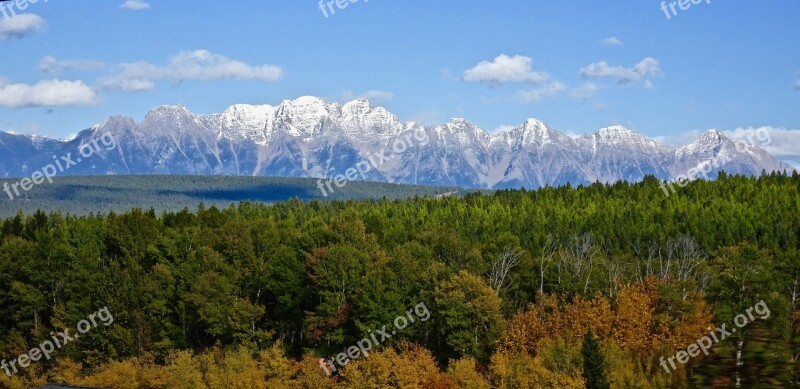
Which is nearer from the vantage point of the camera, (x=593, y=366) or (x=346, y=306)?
(x=593, y=366)

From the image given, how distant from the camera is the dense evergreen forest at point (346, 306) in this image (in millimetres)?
82500

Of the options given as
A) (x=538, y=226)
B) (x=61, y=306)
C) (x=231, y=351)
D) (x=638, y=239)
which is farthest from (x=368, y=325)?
(x=538, y=226)

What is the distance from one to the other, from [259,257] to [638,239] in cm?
6536

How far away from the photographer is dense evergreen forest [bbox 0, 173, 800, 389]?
271 ft

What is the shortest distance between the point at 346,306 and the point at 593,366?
30.1 meters

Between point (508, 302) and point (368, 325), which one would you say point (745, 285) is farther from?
point (368, 325)

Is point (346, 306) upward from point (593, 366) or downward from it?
upward

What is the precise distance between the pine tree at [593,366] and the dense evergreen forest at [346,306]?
11 cm

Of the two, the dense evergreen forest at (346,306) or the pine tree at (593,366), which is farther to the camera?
the dense evergreen forest at (346,306)

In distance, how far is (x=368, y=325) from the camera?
92.9 meters

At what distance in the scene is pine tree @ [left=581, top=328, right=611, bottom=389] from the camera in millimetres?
74562

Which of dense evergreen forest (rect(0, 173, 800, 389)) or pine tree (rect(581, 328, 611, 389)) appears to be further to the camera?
dense evergreen forest (rect(0, 173, 800, 389))

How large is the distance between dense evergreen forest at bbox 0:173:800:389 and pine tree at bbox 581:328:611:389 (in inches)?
4.4

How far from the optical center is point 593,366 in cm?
7550
